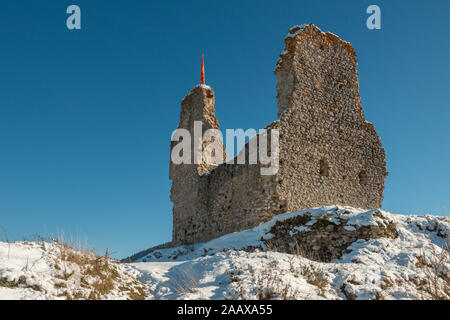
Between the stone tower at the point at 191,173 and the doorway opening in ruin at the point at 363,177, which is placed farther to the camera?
the stone tower at the point at 191,173

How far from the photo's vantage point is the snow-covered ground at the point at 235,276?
14.2 ft

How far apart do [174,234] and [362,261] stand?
10.1 metres

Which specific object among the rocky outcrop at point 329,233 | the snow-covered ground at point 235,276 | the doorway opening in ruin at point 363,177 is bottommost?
the snow-covered ground at point 235,276

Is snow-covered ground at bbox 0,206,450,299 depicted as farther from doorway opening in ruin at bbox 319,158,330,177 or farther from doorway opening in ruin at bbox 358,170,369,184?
doorway opening in ruin at bbox 358,170,369,184

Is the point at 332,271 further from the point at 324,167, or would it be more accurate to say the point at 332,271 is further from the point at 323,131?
the point at 323,131

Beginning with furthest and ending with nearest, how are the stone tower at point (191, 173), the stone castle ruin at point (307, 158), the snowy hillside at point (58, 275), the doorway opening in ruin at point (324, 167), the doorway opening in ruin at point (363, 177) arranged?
the stone tower at point (191, 173) < the doorway opening in ruin at point (363, 177) < the doorway opening in ruin at point (324, 167) < the stone castle ruin at point (307, 158) < the snowy hillside at point (58, 275)

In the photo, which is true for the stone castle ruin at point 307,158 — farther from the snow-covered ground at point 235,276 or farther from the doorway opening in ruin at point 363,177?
the snow-covered ground at point 235,276

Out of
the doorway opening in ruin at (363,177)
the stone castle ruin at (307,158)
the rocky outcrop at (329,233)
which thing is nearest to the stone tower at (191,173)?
the stone castle ruin at (307,158)

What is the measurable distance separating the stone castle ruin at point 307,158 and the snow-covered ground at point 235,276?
12.2 feet

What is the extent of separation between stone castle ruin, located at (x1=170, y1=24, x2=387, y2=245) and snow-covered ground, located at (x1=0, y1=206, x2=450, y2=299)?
3722 mm

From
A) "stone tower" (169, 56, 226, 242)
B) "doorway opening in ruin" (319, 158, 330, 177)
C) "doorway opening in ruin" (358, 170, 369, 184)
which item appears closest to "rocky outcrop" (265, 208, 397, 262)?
"doorway opening in ruin" (319, 158, 330, 177)

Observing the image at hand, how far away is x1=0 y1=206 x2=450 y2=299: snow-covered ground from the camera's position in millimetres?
4330
